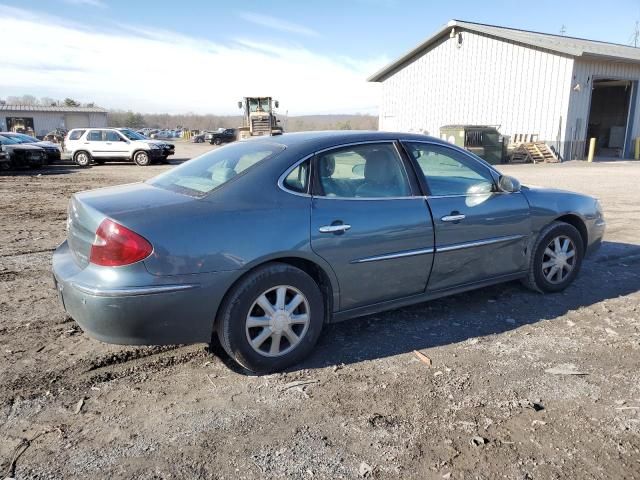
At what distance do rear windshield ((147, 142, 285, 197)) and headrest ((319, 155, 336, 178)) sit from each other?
31cm

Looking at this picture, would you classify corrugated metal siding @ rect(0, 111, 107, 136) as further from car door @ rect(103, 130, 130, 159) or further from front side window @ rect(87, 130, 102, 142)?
car door @ rect(103, 130, 130, 159)

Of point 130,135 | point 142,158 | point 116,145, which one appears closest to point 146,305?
point 142,158

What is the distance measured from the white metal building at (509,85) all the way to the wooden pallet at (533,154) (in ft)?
1.75

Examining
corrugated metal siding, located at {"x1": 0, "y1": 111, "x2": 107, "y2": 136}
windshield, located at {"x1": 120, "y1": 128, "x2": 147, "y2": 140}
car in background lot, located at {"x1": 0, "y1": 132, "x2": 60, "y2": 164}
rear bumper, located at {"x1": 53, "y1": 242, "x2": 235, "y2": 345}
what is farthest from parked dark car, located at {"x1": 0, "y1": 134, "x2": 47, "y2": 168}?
corrugated metal siding, located at {"x1": 0, "y1": 111, "x2": 107, "y2": 136}

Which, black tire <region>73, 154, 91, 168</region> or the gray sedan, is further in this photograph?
black tire <region>73, 154, 91, 168</region>

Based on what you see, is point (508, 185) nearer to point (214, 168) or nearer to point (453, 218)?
point (453, 218)

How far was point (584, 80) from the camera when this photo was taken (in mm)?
23469

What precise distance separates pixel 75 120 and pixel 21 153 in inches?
1972

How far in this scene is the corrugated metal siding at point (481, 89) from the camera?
78.3 feet

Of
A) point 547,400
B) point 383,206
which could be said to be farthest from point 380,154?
point 547,400

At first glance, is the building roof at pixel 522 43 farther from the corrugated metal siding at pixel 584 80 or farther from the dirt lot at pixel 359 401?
the dirt lot at pixel 359 401

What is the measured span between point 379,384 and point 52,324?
277cm

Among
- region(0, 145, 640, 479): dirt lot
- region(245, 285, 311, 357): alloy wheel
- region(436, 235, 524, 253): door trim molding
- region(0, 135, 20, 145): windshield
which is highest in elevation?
region(0, 135, 20, 145): windshield

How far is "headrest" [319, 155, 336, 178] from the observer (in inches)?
143
